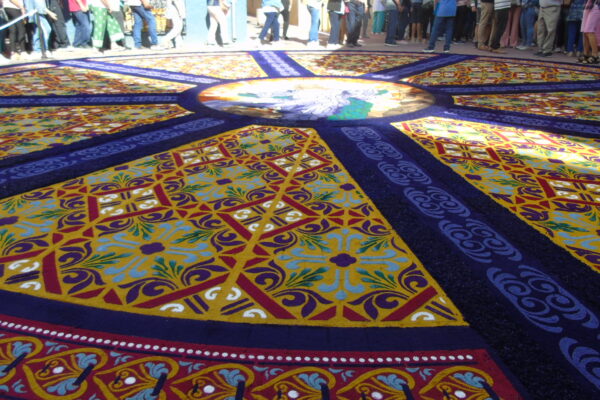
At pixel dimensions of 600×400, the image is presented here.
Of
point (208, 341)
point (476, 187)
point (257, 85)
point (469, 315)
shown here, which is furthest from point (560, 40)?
point (208, 341)

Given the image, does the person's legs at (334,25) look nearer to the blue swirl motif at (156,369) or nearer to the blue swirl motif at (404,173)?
the blue swirl motif at (404,173)

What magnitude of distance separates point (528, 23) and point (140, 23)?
6.18m

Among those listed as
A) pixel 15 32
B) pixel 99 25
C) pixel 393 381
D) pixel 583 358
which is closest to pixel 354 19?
pixel 99 25

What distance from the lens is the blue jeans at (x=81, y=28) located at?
754cm

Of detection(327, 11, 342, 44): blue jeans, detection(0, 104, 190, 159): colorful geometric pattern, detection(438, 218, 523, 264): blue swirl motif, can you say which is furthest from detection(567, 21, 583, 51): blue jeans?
detection(438, 218, 523, 264): blue swirl motif

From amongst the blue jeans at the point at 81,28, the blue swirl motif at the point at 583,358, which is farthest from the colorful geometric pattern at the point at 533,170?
the blue jeans at the point at 81,28

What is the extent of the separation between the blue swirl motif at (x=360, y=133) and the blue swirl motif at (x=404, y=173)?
491 millimetres

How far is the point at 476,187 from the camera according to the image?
2.29 meters

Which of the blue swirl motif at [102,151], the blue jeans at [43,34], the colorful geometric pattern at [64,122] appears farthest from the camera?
the blue jeans at [43,34]

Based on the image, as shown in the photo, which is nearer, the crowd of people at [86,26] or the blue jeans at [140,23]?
the crowd of people at [86,26]

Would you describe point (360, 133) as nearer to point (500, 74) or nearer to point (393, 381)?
point (393, 381)

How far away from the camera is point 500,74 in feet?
17.3

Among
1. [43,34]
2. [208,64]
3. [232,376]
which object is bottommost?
[232,376]

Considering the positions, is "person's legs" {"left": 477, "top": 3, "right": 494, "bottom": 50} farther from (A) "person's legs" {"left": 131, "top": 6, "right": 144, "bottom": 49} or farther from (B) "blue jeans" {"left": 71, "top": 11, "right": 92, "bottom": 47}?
(B) "blue jeans" {"left": 71, "top": 11, "right": 92, "bottom": 47}
